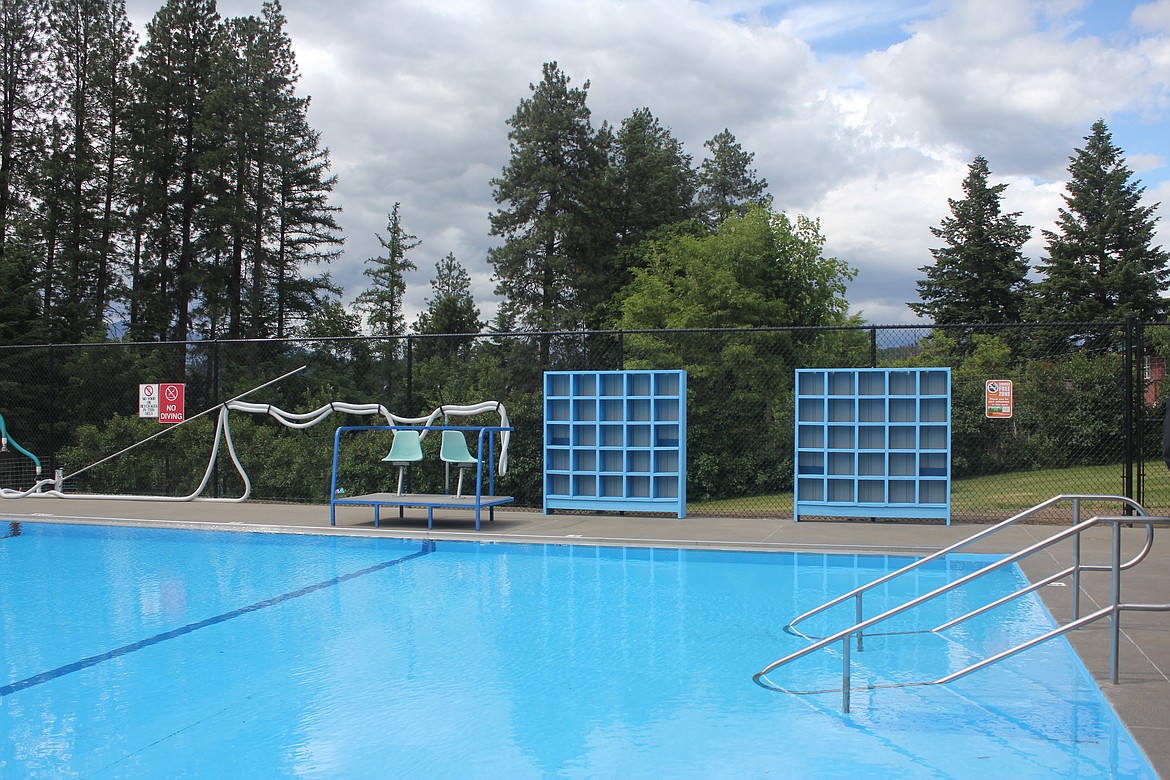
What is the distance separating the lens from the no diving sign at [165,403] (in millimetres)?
15023

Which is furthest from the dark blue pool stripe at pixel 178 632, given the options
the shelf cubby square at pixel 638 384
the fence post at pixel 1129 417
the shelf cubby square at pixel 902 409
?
the fence post at pixel 1129 417

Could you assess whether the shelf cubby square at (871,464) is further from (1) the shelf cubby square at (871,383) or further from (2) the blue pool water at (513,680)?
(2) the blue pool water at (513,680)

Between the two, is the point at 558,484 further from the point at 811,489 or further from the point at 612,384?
the point at 811,489

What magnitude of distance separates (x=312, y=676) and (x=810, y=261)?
21665 mm

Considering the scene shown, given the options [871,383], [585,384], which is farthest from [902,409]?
[585,384]

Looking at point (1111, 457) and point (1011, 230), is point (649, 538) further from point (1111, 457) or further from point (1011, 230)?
point (1011, 230)

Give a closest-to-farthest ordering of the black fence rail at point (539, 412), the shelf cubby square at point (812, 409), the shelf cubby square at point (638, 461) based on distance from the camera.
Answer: the shelf cubby square at point (812, 409) < the shelf cubby square at point (638, 461) < the black fence rail at point (539, 412)

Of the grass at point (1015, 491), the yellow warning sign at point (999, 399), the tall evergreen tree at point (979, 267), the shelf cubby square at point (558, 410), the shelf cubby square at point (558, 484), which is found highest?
the tall evergreen tree at point (979, 267)

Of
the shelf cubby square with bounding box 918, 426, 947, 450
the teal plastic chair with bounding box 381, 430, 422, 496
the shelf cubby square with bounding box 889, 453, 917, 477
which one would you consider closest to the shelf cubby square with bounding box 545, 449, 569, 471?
the teal plastic chair with bounding box 381, 430, 422, 496

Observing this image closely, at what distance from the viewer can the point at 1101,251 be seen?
36562 mm

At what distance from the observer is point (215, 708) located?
203 inches

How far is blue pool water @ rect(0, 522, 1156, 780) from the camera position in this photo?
4.39 m

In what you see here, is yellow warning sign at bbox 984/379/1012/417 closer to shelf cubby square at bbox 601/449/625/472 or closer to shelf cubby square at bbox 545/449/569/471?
shelf cubby square at bbox 601/449/625/472

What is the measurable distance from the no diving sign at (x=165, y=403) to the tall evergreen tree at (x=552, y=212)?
18345 millimetres
